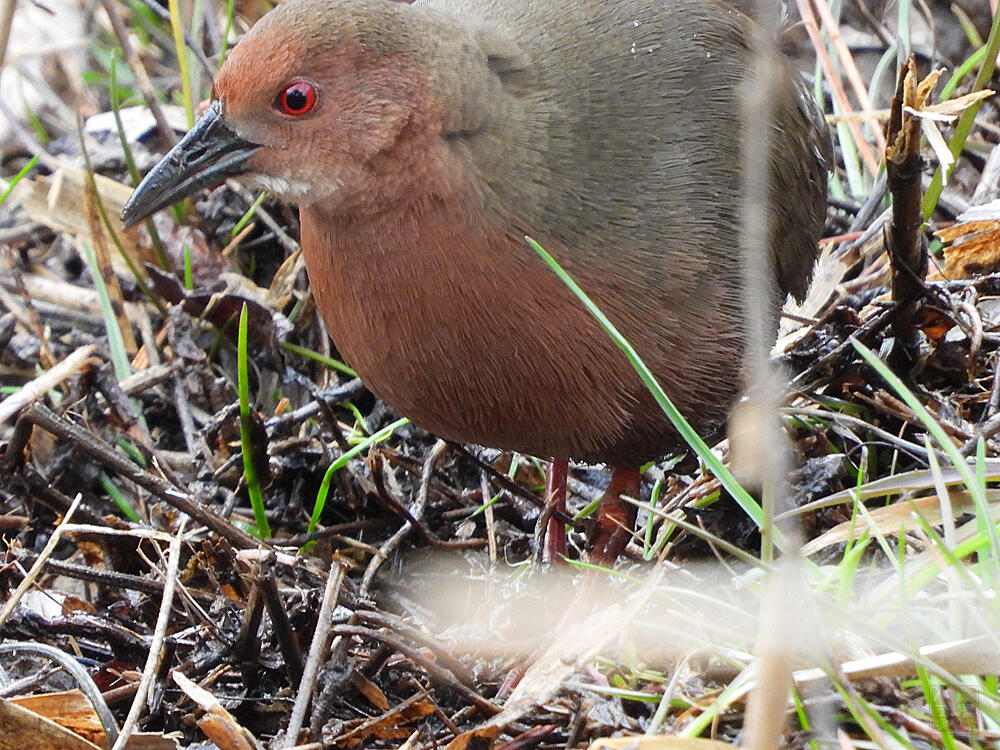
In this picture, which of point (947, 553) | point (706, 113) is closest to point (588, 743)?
point (947, 553)

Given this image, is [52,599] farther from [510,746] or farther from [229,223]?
[229,223]

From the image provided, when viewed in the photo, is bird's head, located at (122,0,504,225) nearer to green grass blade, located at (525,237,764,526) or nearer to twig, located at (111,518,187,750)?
green grass blade, located at (525,237,764,526)

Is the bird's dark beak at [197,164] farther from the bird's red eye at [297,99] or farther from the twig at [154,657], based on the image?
the twig at [154,657]

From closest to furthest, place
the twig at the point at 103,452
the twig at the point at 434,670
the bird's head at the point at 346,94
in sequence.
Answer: the twig at the point at 434,670
the bird's head at the point at 346,94
the twig at the point at 103,452

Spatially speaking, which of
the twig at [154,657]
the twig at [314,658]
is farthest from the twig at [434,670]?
the twig at [154,657]

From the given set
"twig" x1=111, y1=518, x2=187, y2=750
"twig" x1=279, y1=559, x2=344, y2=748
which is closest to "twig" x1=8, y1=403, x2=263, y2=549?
"twig" x1=111, y1=518, x2=187, y2=750

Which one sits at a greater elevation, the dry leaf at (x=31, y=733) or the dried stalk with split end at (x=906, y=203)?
the dried stalk with split end at (x=906, y=203)
